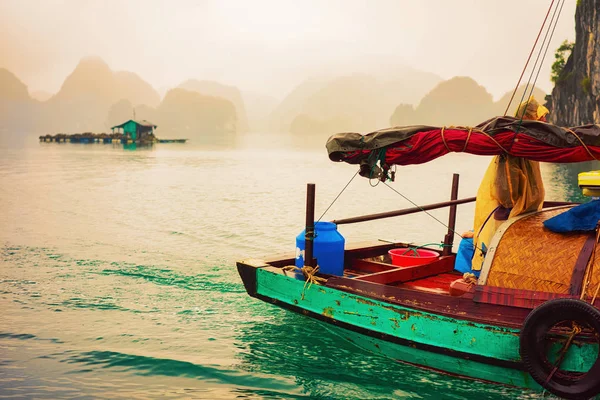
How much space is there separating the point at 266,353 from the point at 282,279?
1115 millimetres

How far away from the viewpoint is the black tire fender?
487cm

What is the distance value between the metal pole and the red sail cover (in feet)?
1.89

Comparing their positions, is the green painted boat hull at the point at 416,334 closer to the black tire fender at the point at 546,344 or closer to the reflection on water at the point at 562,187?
the black tire fender at the point at 546,344

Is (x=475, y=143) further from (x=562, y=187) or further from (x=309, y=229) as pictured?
(x=562, y=187)

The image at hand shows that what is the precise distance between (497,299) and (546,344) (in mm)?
637

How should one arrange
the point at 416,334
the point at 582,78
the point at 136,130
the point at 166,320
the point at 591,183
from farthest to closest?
the point at 136,130 → the point at 582,78 → the point at 166,320 → the point at 416,334 → the point at 591,183

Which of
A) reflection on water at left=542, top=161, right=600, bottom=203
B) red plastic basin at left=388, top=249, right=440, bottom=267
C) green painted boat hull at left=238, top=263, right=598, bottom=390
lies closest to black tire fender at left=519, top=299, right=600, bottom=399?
green painted boat hull at left=238, top=263, right=598, bottom=390

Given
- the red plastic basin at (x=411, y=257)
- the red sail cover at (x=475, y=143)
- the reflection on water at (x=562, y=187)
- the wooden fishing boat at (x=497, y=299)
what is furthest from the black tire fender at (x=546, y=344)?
the reflection on water at (x=562, y=187)

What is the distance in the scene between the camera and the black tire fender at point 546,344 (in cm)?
487

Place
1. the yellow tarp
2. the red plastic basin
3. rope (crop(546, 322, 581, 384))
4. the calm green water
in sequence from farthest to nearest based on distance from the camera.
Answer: the red plastic basin, the calm green water, the yellow tarp, rope (crop(546, 322, 581, 384))

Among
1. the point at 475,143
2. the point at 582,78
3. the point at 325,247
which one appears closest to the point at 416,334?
the point at 325,247

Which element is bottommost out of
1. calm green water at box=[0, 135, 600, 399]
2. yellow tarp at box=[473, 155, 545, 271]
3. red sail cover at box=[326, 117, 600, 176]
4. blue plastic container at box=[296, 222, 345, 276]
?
calm green water at box=[0, 135, 600, 399]

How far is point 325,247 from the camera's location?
23.8 feet

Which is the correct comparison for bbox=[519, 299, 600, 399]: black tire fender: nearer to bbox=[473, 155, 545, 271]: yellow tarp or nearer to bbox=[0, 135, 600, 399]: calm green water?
bbox=[0, 135, 600, 399]: calm green water
